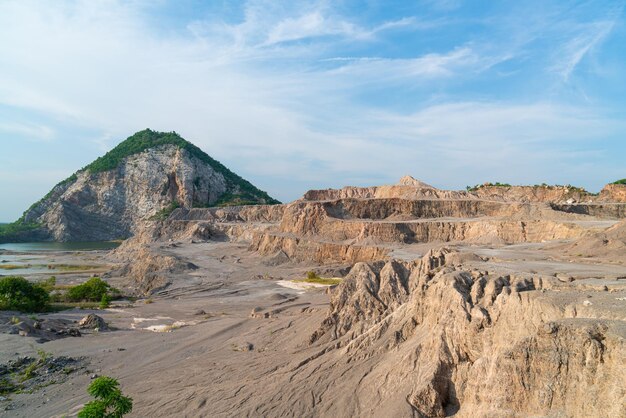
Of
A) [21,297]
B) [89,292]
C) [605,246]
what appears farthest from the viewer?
[89,292]

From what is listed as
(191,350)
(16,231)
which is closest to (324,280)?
(191,350)

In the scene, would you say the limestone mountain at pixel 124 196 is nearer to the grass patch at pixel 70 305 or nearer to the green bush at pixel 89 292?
the green bush at pixel 89 292

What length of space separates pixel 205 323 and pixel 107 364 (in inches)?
254

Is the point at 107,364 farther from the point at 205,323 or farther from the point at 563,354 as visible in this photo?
the point at 563,354

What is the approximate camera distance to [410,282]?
15742mm

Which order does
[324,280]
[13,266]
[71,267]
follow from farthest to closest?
[71,267] → [13,266] → [324,280]

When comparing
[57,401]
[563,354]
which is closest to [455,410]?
[563,354]

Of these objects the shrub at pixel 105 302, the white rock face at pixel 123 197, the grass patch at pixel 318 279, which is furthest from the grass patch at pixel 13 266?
the white rock face at pixel 123 197

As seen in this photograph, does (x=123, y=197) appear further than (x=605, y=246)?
Yes

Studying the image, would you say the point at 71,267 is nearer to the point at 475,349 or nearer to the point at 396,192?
the point at 396,192

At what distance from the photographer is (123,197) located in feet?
330

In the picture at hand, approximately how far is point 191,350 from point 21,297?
15306mm

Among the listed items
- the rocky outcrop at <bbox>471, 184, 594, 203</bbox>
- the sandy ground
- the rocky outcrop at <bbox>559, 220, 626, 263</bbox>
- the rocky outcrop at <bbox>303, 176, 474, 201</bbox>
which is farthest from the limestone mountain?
the rocky outcrop at <bbox>559, 220, 626, 263</bbox>

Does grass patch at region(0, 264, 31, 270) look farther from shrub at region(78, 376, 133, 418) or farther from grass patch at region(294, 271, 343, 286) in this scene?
shrub at region(78, 376, 133, 418)
